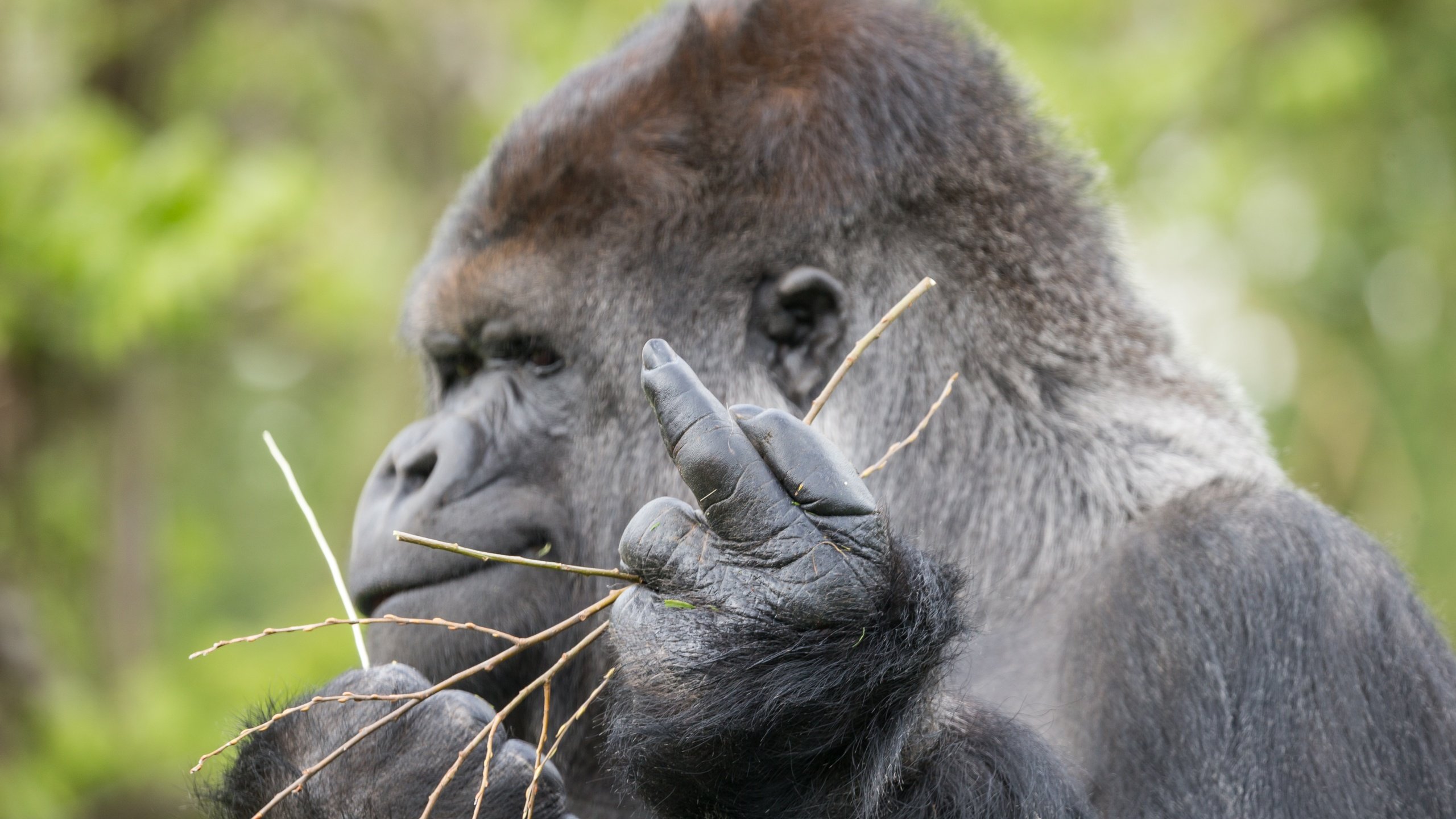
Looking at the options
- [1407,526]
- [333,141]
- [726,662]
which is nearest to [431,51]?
[333,141]

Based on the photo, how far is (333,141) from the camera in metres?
11.3

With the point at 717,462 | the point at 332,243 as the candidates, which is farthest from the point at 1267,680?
the point at 332,243

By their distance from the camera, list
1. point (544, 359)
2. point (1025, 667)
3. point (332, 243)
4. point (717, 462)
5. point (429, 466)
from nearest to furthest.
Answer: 1. point (717, 462)
2. point (1025, 667)
3. point (429, 466)
4. point (544, 359)
5. point (332, 243)

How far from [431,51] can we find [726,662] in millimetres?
5858

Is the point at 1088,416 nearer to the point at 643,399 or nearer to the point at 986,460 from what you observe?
the point at 986,460

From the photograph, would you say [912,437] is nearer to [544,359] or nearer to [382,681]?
[382,681]

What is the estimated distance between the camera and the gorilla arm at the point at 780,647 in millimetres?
1905

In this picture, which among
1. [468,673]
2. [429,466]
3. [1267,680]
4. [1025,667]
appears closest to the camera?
[468,673]

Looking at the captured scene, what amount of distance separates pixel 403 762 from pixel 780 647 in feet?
Result: 2.52

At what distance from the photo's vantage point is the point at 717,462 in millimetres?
1876

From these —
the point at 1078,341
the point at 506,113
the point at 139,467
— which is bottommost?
the point at 139,467

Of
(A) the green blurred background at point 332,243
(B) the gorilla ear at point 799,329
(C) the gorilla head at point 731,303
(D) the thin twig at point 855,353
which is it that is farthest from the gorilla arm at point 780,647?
(A) the green blurred background at point 332,243

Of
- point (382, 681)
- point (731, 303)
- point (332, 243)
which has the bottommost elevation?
point (382, 681)

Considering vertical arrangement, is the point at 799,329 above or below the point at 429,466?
above
